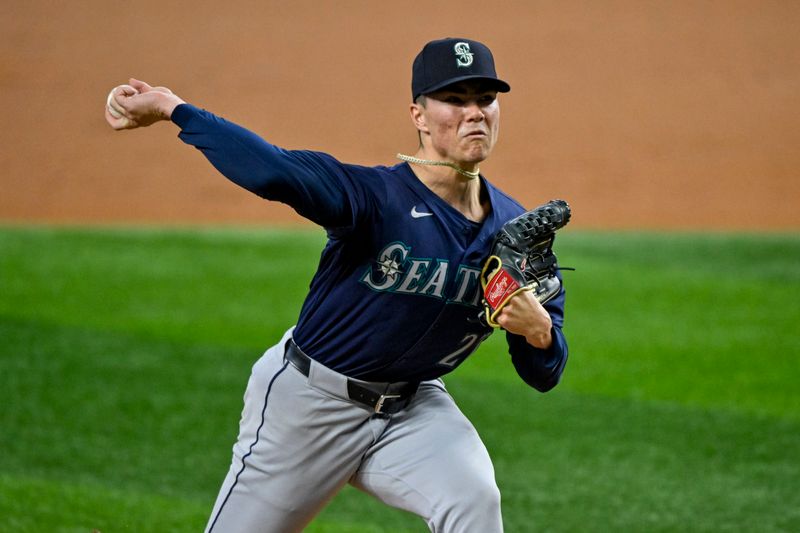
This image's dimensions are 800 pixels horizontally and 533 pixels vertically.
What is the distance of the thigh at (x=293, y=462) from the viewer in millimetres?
3826

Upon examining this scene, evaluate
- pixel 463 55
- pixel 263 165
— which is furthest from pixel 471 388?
pixel 263 165

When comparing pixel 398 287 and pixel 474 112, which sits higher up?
pixel 474 112

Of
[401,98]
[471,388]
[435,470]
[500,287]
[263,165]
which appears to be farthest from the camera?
[401,98]

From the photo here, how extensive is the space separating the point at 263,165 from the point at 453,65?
80 cm

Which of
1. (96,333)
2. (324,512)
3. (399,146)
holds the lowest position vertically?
(324,512)

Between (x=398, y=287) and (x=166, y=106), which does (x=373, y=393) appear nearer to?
(x=398, y=287)

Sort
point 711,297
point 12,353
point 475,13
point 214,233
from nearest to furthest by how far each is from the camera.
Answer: point 12,353 < point 711,297 < point 214,233 < point 475,13

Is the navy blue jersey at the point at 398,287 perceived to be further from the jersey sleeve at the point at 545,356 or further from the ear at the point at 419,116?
the ear at the point at 419,116

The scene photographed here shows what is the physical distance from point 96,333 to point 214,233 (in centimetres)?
394

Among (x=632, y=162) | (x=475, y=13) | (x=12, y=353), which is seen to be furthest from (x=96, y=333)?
(x=475, y=13)

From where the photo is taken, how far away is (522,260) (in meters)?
3.64

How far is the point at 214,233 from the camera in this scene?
41.3ft

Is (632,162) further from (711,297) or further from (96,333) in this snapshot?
(96,333)

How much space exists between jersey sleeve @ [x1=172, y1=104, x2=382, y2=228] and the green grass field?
2.61 metres
